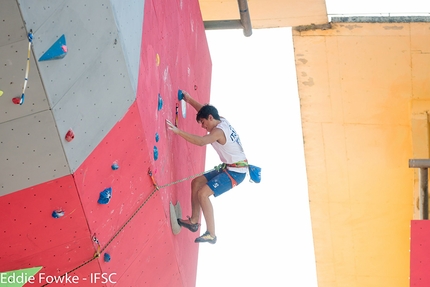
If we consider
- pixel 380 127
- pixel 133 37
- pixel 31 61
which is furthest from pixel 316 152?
pixel 31 61

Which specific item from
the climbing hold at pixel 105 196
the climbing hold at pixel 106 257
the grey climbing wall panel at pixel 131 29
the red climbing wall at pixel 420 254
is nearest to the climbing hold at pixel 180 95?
the grey climbing wall panel at pixel 131 29

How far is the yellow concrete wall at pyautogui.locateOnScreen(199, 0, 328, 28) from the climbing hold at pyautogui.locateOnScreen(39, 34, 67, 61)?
412 centimetres

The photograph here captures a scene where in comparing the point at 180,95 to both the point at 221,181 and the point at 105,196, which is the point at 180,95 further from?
the point at 105,196

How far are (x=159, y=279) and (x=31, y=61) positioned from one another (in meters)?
2.28

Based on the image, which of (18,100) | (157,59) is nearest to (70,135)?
(18,100)

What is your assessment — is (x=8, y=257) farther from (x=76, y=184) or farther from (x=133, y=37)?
(x=133, y=37)

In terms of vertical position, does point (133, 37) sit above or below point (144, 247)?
above

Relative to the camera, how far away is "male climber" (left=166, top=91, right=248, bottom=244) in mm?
5438

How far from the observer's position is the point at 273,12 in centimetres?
781

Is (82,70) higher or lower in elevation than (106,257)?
higher

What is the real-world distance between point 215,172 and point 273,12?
9.07ft

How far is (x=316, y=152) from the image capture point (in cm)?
828

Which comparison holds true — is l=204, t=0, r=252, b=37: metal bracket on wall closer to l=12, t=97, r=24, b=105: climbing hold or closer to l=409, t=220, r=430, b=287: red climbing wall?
l=409, t=220, r=430, b=287: red climbing wall

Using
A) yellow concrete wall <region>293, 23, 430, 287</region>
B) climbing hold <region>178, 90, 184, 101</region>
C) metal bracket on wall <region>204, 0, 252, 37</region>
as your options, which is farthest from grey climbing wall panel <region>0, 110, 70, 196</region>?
yellow concrete wall <region>293, 23, 430, 287</region>
